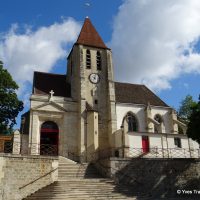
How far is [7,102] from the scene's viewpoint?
2436 centimetres

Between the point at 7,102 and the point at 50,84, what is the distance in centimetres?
439

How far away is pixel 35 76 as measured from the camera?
27.0 metres

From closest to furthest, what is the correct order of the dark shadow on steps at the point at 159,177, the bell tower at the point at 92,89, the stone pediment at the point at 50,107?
the dark shadow on steps at the point at 159,177 < the stone pediment at the point at 50,107 < the bell tower at the point at 92,89

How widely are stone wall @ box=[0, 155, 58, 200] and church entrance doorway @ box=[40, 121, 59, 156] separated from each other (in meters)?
5.79

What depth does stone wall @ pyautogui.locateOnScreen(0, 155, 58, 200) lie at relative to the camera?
51.3 ft

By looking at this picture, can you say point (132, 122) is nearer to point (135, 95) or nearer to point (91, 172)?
point (135, 95)

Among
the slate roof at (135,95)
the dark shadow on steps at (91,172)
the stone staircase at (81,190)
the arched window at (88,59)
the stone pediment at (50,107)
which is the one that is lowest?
the stone staircase at (81,190)

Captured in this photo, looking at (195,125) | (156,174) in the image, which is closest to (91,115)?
(156,174)

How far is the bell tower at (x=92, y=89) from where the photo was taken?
77.9 ft

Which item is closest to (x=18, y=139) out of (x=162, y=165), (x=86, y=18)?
(x=162, y=165)

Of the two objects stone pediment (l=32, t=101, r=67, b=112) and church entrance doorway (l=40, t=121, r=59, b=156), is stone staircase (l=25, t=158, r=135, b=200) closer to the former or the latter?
church entrance doorway (l=40, t=121, r=59, b=156)

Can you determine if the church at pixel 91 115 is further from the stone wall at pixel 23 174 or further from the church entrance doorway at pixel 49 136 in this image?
the stone wall at pixel 23 174

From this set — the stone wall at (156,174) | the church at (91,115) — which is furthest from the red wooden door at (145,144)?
the stone wall at (156,174)

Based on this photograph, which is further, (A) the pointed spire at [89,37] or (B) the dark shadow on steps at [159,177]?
(A) the pointed spire at [89,37]
